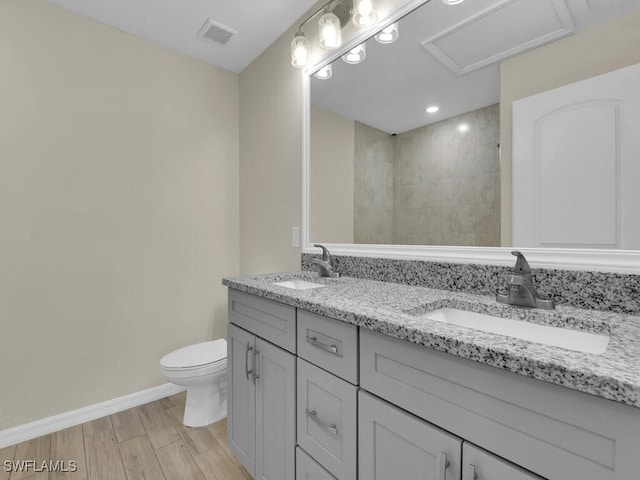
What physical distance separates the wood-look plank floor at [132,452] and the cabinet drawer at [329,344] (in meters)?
0.94

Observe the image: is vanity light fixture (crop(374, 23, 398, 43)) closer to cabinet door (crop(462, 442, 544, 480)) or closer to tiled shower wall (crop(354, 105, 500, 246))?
tiled shower wall (crop(354, 105, 500, 246))

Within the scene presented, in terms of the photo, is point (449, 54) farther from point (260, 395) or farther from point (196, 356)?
point (196, 356)

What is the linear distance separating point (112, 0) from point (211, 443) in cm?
254

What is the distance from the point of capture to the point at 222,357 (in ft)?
6.13

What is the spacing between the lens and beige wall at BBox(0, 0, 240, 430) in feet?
5.65

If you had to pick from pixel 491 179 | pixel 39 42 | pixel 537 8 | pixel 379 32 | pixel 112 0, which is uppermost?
pixel 112 0

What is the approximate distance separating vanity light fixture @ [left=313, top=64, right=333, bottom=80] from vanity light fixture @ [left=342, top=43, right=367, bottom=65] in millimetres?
109

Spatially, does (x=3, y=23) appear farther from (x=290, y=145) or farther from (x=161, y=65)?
(x=290, y=145)

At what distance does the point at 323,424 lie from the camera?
3.21 feet

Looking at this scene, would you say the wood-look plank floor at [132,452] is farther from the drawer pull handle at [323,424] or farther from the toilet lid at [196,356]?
the drawer pull handle at [323,424]

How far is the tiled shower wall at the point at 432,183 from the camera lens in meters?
1.16

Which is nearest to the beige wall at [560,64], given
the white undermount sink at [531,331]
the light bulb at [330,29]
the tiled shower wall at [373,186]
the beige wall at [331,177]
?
the white undermount sink at [531,331]

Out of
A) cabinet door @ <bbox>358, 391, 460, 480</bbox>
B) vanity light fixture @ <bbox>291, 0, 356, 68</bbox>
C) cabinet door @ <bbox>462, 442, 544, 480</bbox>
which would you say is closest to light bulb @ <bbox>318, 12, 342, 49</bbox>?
vanity light fixture @ <bbox>291, 0, 356, 68</bbox>

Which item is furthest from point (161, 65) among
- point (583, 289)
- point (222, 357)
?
point (583, 289)
